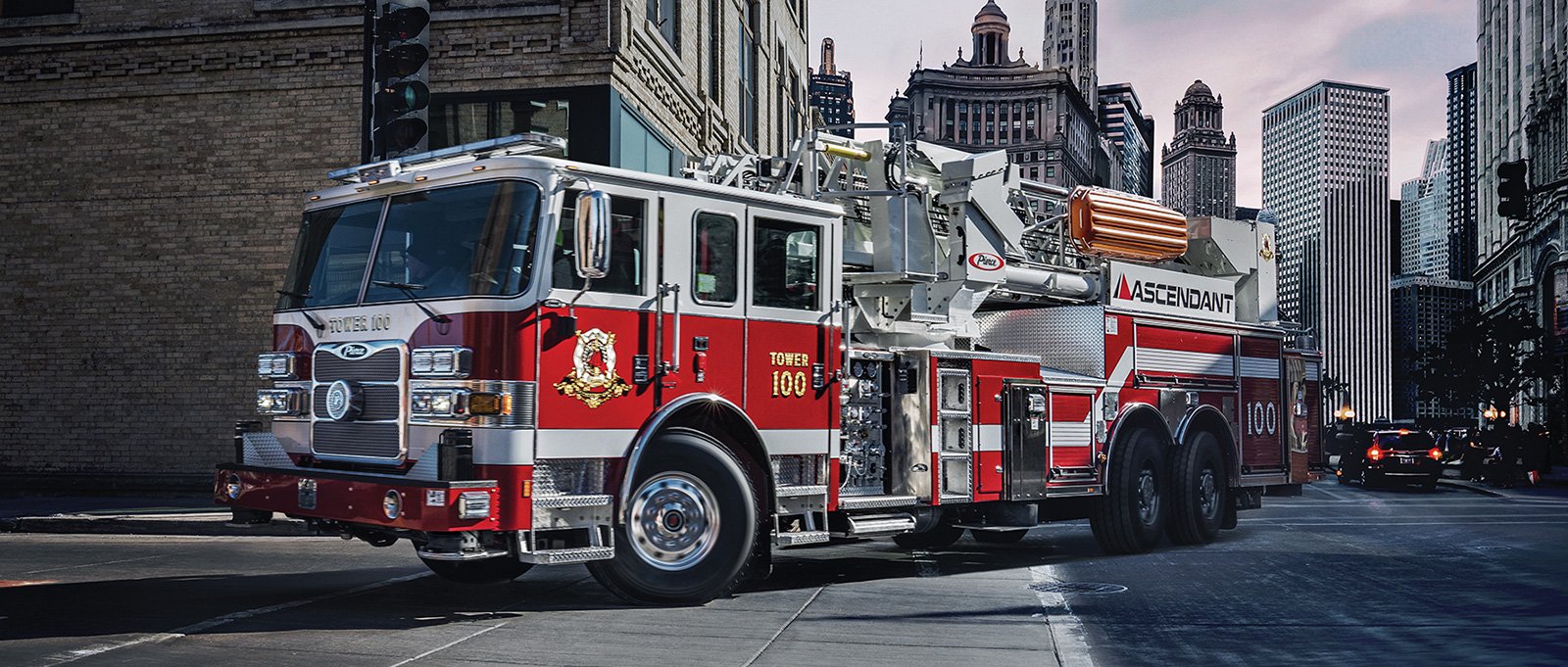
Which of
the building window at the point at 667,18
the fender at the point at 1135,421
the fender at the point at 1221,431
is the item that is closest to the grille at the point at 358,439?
the fender at the point at 1135,421

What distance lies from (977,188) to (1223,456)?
4592mm

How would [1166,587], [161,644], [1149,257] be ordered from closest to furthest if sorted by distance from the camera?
[161,644]
[1166,587]
[1149,257]

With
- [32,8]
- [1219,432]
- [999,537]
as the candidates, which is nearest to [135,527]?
[999,537]

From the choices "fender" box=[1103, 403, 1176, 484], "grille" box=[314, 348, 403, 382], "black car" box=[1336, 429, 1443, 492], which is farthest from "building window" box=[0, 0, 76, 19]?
"black car" box=[1336, 429, 1443, 492]

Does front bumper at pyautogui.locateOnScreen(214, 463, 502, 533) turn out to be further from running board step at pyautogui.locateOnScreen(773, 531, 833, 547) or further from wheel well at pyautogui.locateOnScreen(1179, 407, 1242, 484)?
wheel well at pyautogui.locateOnScreen(1179, 407, 1242, 484)

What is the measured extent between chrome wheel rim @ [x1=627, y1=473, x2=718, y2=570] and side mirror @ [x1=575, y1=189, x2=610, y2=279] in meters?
1.44

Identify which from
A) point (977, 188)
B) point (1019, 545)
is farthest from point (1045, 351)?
point (1019, 545)

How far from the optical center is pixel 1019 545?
14625 millimetres

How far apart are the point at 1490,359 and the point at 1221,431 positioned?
6319 cm

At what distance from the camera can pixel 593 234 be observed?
8.12m

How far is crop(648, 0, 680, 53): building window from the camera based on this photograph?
20188mm

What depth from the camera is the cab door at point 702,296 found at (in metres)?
8.99

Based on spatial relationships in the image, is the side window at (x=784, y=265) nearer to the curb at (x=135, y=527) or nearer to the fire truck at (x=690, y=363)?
the fire truck at (x=690, y=363)

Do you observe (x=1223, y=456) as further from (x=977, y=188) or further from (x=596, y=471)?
(x=596, y=471)
